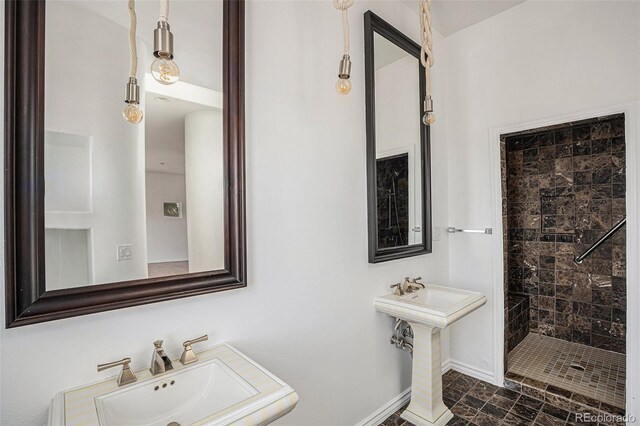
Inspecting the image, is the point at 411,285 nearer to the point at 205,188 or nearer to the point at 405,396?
the point at 405,396

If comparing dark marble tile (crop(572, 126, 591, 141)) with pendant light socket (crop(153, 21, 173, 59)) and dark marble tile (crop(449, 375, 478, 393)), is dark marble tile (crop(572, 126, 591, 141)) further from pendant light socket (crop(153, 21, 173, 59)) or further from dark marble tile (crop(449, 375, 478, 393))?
pendant light socket (crop(153, 21, 173, 59))

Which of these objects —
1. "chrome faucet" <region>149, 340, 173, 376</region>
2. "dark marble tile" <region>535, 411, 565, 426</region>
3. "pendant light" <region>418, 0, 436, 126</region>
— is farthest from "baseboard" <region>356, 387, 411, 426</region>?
"pendant light" <region>418, 0, 436, 126</region>

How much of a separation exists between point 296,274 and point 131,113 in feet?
3.21

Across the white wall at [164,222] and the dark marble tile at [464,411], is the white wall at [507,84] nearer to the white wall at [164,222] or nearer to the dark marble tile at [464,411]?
the dark marble tile at [464,411]

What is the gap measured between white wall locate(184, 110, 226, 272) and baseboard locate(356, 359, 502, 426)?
1440 millimetres

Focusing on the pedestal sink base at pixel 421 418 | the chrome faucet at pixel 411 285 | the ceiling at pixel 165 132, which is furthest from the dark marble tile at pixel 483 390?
the ceiling at pixel 165 132

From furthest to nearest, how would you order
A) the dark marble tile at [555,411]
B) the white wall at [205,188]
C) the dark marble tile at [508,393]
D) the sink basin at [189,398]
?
the dark marble tile at [508,393], the dark marble tile at [555,411], the white wall at [205,188], the sink basin at [189,398]

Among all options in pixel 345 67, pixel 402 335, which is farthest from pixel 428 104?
pixel 402 335

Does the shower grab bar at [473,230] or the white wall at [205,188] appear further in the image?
the shower grab bar at [473,230]

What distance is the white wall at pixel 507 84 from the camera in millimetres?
1962

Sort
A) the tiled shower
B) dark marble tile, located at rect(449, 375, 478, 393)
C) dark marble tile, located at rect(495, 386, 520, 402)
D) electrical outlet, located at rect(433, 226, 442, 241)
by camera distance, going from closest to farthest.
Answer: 1. dark marble tile, located at rect(495, 386, 520, 402)
2. dark marble tile, located at rect(449, 375, 478, 393)
3. electrical outlet, located at rect(433, 226, 442, 241)
4. the tiled shower

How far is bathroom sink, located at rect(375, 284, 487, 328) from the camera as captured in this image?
5.69 feet

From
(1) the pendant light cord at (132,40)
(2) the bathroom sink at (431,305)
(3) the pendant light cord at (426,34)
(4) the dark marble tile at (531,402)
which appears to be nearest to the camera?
(1) the pendant light cord at (132,40)

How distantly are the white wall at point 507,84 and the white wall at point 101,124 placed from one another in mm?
2380
